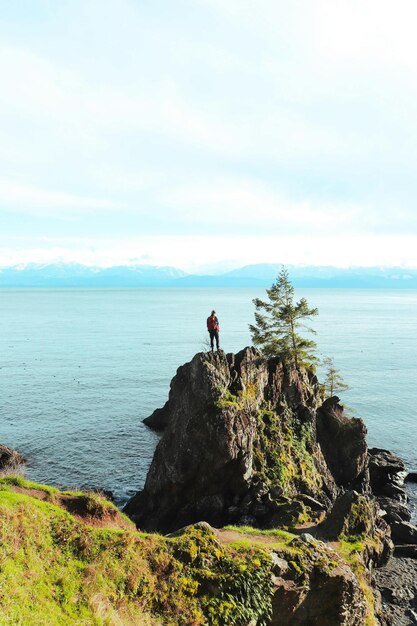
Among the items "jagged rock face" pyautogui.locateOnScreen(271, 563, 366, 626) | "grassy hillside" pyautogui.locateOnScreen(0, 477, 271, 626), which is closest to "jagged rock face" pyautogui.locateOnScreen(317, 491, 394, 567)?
"jagged rock face" pyautogui.locateOnScreen(271, 563, 366, 626)

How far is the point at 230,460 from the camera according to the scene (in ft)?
120

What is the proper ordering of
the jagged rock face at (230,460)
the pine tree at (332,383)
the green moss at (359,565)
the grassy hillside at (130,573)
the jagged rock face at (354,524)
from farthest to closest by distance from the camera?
the pine tree at (332,383), the jagged rock face at (230,460), the jagged rock face at (354,524), the green moss at (359,565), the grassy hillside at (130,573)

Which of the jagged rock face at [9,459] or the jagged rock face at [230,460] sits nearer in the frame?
the jagged rock face at [230,460]

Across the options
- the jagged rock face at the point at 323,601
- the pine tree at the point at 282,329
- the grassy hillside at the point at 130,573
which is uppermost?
the pine tree at the point at 282,329

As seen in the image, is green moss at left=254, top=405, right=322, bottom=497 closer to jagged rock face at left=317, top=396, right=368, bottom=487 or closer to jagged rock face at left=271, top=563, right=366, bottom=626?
jagged rock face at left=317, top=396, right=368, bottom=487

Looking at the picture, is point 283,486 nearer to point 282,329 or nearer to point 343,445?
point 343,445

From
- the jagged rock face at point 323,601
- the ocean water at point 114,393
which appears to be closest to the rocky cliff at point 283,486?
the jagged rock face at point 323,601

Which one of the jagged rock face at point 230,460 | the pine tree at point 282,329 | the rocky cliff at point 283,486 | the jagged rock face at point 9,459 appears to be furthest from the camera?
the pine tree at point 282,329

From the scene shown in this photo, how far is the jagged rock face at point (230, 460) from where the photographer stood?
1431 inches

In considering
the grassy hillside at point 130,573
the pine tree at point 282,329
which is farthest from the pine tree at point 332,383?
the grassy hillside at point 130,573

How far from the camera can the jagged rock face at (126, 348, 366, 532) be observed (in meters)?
36.3

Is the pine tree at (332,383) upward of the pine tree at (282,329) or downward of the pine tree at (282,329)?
downward

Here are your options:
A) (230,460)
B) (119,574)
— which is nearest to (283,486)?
(230,460)

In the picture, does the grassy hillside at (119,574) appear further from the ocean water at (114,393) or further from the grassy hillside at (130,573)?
the ocean water at (114,393)
